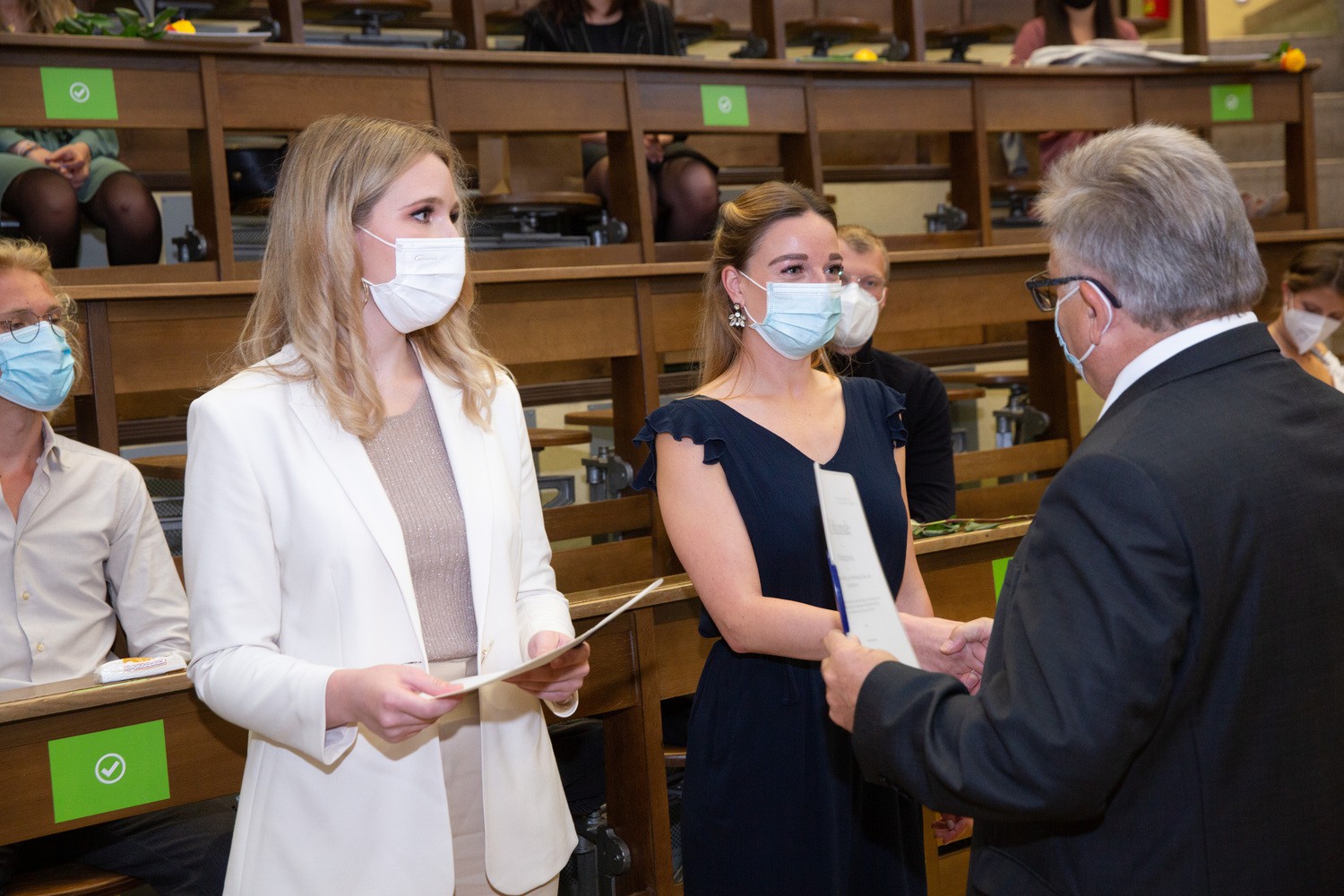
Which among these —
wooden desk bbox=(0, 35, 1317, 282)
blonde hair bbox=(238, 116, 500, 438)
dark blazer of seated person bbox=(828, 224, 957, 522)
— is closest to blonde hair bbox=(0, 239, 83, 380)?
wooden desk bbox=(0, 35, 1317, 282)

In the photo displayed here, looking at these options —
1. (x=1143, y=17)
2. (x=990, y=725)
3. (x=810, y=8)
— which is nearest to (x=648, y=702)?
(x=990, y=725)

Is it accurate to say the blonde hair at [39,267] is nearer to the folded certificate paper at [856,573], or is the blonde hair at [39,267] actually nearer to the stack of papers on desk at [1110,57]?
the folded certificate paper at [856,573]

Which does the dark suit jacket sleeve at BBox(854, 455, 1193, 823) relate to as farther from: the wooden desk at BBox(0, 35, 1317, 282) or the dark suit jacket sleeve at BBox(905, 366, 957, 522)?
A: the wooden desk at BBox(0, 35, 1317, 282)

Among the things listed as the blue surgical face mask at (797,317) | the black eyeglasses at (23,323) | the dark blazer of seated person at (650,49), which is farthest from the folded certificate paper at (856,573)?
the dark blazer of seated person at (650,49)

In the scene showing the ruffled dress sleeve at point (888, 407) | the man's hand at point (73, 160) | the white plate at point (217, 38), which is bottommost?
the ruffled dress sleeve at point (888, 407)

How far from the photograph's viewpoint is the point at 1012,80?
13.1 ft

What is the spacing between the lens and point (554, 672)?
1382 millimetres

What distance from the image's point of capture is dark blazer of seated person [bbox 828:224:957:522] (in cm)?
288

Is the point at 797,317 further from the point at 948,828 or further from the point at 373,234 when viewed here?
the point at 948,828

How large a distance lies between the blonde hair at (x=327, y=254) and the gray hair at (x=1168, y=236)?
30.4 inches

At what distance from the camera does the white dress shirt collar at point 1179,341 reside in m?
1.12

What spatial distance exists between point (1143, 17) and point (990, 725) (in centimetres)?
607

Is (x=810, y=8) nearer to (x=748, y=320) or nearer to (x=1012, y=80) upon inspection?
(x=1012, y=80)

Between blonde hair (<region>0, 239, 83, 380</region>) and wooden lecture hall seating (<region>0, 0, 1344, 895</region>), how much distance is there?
15 centimetres
